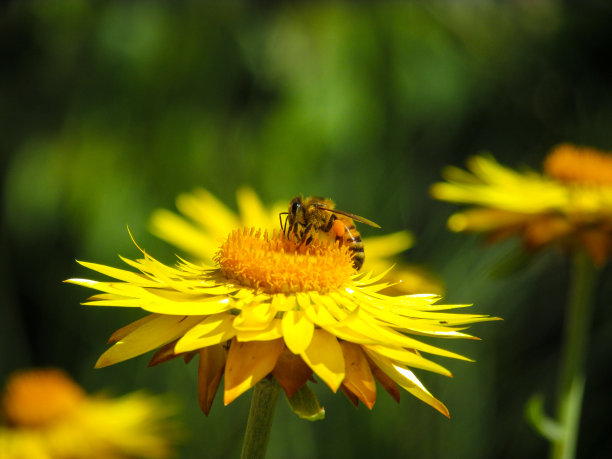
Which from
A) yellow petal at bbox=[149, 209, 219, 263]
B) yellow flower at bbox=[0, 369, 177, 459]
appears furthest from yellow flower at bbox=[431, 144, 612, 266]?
yellow flower at bbox=[0, 369, 177, 459]

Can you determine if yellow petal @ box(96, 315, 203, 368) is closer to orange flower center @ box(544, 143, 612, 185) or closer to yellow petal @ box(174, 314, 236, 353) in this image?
yellow petal @ box(174, 314, 236, 353)

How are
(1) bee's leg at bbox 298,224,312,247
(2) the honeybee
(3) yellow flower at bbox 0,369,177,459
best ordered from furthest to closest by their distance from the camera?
(3) yellow flower at bbox 0,369,177,459 < (2) the honeybee < (1) bee's leg at bbox 298,224,312,247

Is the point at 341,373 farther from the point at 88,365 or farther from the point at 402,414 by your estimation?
the point at 88,365

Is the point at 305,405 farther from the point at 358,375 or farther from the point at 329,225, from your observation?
the point at 329,225

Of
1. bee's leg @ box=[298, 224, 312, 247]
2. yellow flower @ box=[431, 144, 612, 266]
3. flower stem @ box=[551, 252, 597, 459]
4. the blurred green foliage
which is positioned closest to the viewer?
bee's leg @ box=[298, 224, 312, 247]

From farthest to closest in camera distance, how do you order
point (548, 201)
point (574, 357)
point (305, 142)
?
point (305, 142) < point (548, 201) < point (574, 357)

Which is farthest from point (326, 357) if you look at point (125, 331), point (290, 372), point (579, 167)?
point (579, 167)

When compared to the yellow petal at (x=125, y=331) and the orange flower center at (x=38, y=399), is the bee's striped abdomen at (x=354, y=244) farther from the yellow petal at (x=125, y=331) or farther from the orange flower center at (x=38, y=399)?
the orange flower center at (x=38, y=399)
